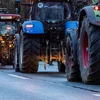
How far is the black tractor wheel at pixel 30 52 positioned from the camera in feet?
54.9

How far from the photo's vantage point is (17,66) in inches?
750

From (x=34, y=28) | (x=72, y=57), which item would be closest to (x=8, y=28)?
(x=34, y=28)

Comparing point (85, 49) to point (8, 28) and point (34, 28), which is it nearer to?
point (34, 28)

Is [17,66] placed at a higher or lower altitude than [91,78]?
lower

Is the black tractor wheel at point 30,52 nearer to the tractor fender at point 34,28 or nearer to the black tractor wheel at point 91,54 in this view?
the tractor fender at point 34,28

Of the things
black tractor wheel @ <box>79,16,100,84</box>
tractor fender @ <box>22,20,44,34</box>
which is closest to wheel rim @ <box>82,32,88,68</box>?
black tractor wheel @ <box>79,16,100,84</box>

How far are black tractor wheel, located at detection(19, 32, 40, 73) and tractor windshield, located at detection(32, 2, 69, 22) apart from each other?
952 mm

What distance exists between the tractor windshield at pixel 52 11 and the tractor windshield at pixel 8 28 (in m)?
10.2

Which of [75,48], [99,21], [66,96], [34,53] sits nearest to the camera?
[66,96]

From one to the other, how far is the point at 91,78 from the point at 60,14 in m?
7.45

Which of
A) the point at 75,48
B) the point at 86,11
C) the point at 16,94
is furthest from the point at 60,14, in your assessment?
the point at 16,94

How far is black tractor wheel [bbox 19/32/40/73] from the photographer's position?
54.9 ft

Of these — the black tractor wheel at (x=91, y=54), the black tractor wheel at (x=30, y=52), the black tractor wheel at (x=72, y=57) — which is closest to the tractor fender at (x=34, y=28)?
the black tractor wheel at (x=30, y=52)

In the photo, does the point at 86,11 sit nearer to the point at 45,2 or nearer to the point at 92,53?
the point at 92,53
